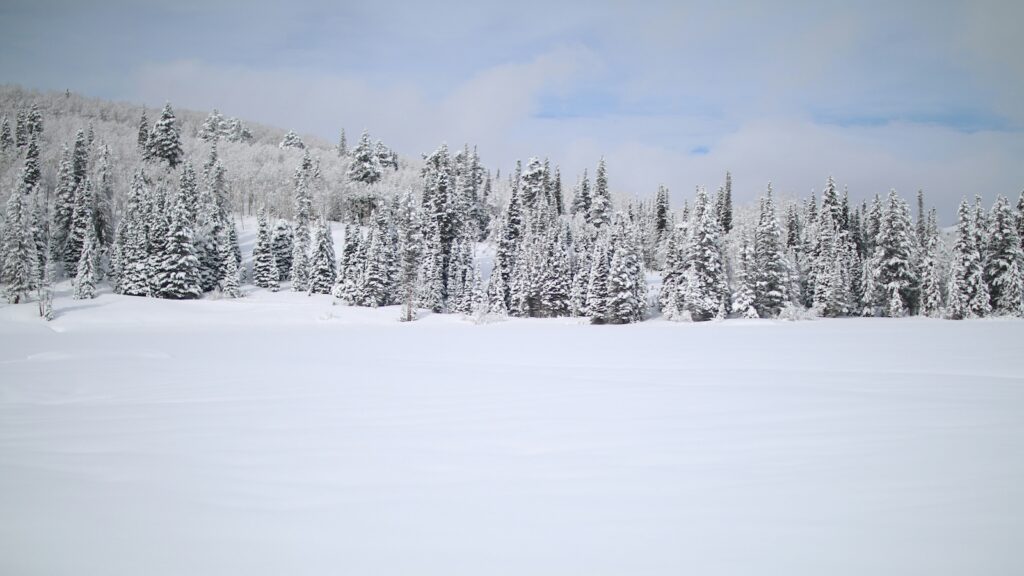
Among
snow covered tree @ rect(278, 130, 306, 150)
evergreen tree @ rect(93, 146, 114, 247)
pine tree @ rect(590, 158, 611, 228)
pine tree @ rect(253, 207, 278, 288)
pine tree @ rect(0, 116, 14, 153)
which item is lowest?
pine tree @ rect(253, 207, 278, 288)

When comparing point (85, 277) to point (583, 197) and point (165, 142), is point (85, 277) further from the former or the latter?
point (583, 197)

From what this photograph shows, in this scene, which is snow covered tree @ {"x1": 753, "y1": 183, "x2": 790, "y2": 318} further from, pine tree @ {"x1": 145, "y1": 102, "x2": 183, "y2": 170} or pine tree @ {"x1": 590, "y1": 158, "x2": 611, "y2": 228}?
pine tree @ {"x1": 145, "y1": 102, "x2": 183, "y2": 170}

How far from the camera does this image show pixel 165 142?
3263 inches

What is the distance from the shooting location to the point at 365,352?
845 inches

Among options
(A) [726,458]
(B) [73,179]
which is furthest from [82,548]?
(B) [73,179]

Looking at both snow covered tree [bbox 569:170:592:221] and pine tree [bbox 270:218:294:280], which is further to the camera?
snow covered tree [bbox 569:170:592:221]

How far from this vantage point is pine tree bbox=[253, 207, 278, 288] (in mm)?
64000

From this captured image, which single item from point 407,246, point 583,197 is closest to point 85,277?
point 407,246

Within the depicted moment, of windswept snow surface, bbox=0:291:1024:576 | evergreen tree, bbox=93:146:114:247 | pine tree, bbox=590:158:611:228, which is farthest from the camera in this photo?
pine tree, bbox=590:158:611:228

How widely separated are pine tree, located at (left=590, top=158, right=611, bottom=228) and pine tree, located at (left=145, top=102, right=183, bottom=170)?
6914cm

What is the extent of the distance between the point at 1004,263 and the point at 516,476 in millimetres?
57357

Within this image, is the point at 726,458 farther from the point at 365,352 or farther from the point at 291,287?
the point at 291,287

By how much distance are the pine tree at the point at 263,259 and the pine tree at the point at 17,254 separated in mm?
20843

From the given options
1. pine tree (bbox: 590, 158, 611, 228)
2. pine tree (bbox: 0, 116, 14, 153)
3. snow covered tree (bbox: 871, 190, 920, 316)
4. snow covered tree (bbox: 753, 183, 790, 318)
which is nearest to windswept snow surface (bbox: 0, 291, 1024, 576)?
snow covered tree (bbox: 753, 183, 790, 318)
